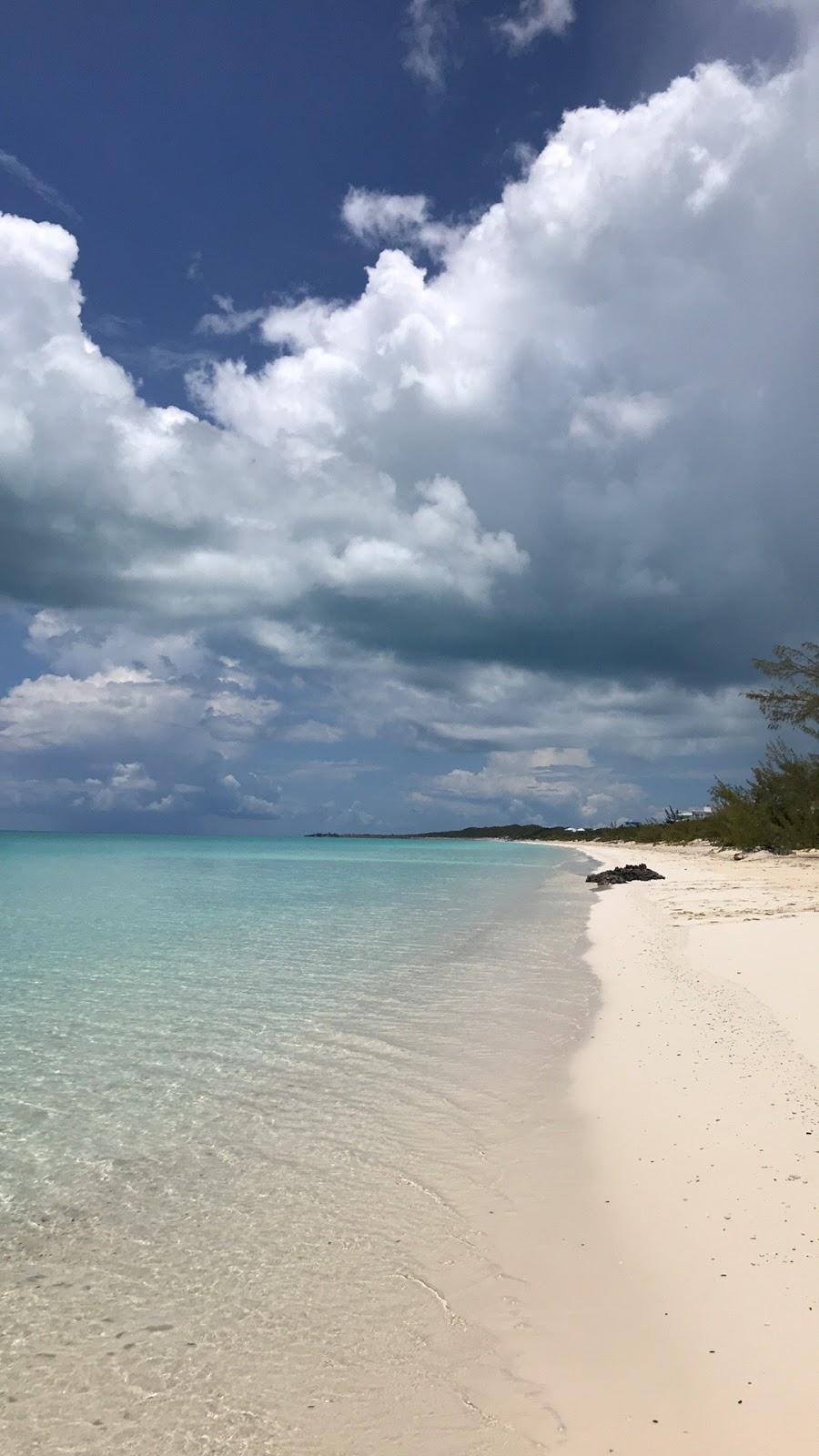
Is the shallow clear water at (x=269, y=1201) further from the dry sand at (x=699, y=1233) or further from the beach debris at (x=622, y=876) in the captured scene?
the beach debris at (x=622, y=876)

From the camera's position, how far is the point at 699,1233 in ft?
14.9

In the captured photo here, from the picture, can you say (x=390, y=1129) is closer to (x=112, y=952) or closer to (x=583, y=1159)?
(x=583, y=1159)

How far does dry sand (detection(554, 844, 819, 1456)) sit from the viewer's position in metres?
3.17

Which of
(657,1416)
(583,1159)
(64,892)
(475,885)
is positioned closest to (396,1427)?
(657,1416)

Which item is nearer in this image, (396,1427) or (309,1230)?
(396,1427)

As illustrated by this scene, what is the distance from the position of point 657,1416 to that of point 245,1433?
1.59 m

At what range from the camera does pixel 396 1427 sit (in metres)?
3.17

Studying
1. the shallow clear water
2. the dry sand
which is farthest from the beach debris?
the dry sand

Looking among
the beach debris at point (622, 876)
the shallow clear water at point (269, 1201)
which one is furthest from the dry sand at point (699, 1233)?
the beach debris at point (622, 876)

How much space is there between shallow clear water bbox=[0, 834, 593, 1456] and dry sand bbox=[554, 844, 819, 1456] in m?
0.39

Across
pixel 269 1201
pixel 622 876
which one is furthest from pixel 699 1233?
pixel 622 876

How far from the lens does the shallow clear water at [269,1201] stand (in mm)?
3330

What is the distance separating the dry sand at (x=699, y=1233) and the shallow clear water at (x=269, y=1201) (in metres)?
0.39

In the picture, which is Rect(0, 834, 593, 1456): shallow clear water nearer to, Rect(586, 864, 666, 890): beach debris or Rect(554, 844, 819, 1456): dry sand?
Rect(554, 844, 819, 1456): dry sand
